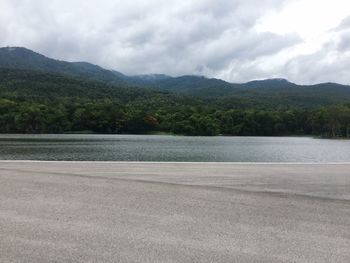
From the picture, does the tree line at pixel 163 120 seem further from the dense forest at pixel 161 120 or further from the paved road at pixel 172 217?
the paved road at pixel 172 217

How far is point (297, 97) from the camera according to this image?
197875mm

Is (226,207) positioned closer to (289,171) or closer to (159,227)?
(159,227)

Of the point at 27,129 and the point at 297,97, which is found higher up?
the point at 297,97

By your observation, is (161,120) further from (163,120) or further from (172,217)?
(172,217)

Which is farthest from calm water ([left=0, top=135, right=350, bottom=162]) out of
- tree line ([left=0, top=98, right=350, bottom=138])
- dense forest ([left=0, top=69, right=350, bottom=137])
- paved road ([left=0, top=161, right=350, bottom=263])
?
dense forest ([left=0, top=69, right=350, bottom=137])

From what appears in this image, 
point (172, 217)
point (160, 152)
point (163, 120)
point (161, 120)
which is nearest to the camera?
point (172, 217)

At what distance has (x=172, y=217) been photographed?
23.1 ft

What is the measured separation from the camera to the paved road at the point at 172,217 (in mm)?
5359

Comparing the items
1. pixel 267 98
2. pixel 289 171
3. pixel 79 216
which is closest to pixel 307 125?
pixel 267 98

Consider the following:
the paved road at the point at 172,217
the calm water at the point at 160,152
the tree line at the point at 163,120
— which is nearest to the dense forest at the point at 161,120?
the tree line at the point at 163,120

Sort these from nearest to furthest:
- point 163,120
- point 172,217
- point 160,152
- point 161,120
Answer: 1. point 172,217
2. point 160,152
3. point 163,120
4. point 161,120

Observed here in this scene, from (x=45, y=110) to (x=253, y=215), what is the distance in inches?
4258

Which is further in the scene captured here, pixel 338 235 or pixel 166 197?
pixel 166 197

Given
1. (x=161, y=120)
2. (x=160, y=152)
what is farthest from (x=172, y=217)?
(x=161, y=120)
